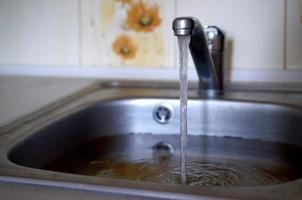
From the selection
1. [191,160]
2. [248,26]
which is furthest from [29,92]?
[248,26]

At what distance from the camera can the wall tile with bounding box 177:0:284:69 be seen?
2.97 feet

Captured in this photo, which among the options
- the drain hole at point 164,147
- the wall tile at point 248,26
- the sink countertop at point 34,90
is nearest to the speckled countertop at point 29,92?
the sink countertop at point 34,90

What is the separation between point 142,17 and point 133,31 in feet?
0.13

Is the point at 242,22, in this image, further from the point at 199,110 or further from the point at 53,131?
the point at 53,131

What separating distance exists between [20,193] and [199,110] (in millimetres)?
498

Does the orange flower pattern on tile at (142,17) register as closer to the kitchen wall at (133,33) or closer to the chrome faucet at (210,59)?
the kitchen wall at (133,33)

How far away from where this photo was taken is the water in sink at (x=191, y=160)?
64 cm

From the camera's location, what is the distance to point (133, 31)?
1.00 m

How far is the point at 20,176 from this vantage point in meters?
0.43

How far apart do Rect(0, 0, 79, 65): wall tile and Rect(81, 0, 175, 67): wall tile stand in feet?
0.12

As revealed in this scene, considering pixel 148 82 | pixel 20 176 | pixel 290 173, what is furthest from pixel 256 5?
pixel 20 176

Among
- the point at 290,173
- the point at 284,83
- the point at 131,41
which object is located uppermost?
the point at 131,41

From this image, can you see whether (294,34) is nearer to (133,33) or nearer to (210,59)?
(210,59)

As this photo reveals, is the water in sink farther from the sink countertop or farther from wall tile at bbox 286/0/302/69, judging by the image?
wall tile at bbox 286/0/302/69
